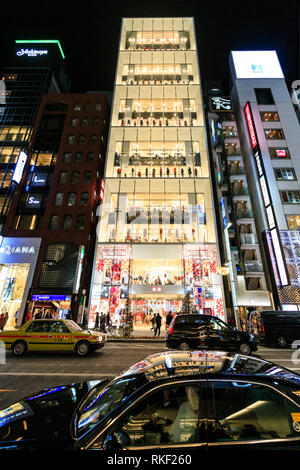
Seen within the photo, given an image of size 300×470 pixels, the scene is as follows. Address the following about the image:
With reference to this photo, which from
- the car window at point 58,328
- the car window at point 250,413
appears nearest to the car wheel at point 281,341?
the car window at point 58,328

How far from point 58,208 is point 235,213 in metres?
23.5

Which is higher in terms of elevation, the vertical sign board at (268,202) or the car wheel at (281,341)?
the vertical sign board at (268,202)

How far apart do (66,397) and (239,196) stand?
30.6 metres

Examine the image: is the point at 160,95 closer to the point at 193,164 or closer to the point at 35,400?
the point at 193,164

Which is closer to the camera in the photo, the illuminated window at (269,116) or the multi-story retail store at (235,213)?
the multi-story retail store at (235,213)

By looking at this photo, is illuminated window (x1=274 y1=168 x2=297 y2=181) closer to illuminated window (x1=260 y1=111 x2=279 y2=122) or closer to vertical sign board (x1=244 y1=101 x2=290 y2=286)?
vertical sign board (x1=244 y1=101 x2=290 y2=286)

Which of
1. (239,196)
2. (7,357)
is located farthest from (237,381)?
(239,196)

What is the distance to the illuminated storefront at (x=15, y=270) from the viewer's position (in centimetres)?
2316

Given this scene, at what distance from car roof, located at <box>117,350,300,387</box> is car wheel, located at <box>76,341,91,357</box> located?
7744 millimetres

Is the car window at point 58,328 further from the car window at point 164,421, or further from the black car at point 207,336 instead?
the car window at point 164,421

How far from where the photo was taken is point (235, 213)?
92.4 ft

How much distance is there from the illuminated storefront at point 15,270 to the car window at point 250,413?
25013 mm

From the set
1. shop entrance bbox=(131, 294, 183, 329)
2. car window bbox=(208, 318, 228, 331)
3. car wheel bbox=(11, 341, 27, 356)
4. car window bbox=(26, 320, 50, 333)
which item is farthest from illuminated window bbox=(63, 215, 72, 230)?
car window bbox=(208, 318, 228, 331)

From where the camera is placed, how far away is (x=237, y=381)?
2.14 metres
